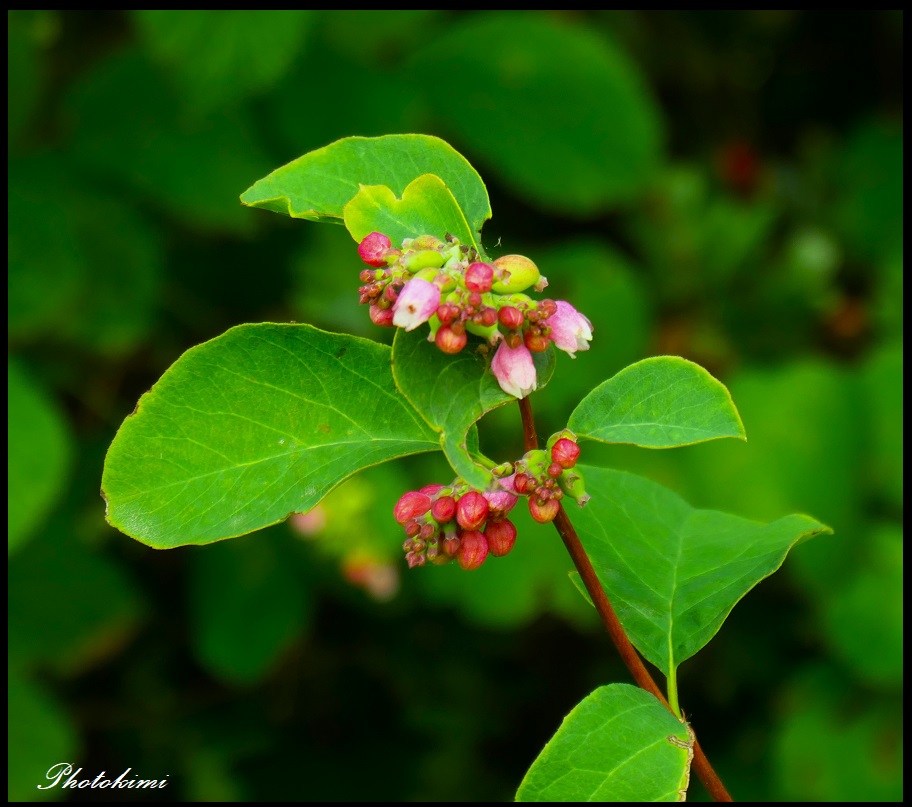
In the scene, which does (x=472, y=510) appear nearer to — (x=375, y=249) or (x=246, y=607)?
(x=375, y=249)

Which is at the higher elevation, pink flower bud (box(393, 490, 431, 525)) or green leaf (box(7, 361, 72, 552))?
pink flower bud (box(393, 490, 431, 525))

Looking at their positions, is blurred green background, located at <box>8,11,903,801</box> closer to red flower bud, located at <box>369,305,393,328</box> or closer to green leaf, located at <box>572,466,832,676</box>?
green leaf, located at <box>572,466,832,676</box>

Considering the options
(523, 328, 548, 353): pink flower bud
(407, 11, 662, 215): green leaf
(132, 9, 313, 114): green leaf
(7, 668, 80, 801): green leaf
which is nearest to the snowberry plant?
(523, 328, 548, 353): pink flower bud

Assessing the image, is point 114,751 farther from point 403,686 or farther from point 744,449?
point 744,449

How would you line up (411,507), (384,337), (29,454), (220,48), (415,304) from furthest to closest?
1. (384,337)
2. (220,48)
3. (29,454)
4. (411,507)
5. (415,304)

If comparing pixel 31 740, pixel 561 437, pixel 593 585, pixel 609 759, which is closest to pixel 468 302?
pixel 561 437

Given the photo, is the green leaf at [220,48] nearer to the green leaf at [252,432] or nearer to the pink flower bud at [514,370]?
the green leaf at [252,432]

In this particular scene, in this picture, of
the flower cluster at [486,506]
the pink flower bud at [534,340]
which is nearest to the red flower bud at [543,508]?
the flower cluster at [486,506]
